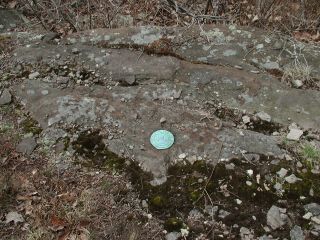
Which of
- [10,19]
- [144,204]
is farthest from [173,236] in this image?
[10,19]

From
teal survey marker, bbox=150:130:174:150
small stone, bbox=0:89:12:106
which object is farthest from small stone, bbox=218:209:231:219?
small stone, bbox=0:89:12:106

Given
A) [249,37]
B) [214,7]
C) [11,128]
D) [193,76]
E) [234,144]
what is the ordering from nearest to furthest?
1. [234,144]
2. [11,128]
3. [193,76]
4. [249,37]
5. [214,7]

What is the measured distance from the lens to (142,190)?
2893 millimetres

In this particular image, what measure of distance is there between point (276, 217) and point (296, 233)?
15cm

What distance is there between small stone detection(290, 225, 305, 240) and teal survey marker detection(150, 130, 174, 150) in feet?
3.41

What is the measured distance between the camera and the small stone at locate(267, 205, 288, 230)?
267 centimetres

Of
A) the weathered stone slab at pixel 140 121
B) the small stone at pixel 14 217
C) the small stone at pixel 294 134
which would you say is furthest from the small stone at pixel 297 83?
the small stone at pixel 14 217

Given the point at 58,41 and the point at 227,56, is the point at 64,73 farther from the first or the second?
the point at 227,56

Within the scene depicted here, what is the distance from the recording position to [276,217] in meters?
2.69

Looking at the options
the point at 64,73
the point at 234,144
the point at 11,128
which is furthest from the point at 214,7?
the point at 11,128

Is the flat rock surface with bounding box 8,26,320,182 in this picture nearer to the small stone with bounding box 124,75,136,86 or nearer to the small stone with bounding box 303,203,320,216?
the small stone with bounding box 124,75,136,86

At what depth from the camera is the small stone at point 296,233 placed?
2604 millimetres

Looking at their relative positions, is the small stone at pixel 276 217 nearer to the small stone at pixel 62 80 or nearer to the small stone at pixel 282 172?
the small stone at pixel 282 172

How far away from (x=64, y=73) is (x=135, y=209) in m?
1.60
